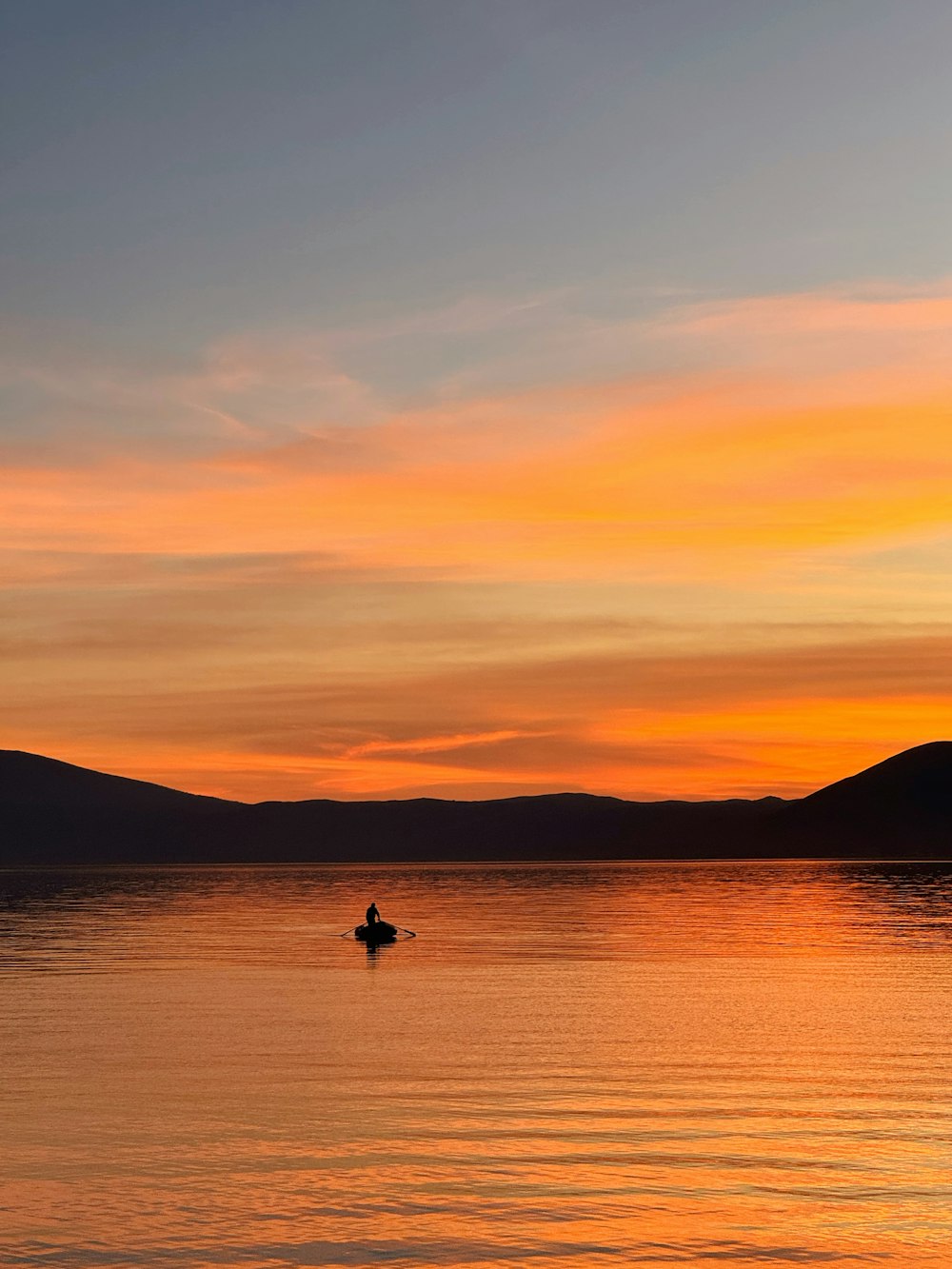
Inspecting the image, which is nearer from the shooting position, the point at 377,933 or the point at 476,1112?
the point at 476,1112

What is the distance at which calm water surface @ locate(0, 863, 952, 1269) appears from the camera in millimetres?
21188

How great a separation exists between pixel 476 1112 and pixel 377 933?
178 ft

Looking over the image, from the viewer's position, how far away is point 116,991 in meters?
54.4

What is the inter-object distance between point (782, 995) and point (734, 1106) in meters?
24.2

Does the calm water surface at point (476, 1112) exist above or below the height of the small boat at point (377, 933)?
below

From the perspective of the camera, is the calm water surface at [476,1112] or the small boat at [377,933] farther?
the small boat at [377,933]

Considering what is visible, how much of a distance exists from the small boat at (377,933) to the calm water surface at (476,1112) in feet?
44.2

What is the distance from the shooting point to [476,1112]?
98.0 feet

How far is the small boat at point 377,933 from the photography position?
3263 inches

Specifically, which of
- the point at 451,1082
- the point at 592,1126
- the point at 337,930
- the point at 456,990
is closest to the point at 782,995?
the point at 456,990

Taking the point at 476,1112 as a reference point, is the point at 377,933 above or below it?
above

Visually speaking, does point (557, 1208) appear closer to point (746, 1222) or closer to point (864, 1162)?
point (746, 1222)

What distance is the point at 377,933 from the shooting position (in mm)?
83312

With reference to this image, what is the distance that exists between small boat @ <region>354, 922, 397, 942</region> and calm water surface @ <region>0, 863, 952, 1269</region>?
13.5 meters
